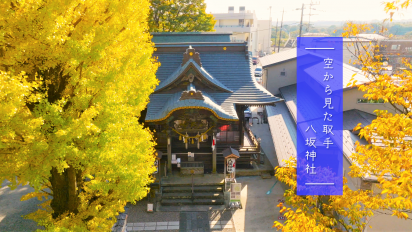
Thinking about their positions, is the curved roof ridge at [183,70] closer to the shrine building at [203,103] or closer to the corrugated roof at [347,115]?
the shrine building at [203,103]

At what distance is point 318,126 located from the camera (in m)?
17.8

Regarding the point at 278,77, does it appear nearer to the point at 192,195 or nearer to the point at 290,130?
the point at 290,130

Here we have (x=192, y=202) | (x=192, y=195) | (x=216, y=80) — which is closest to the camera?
(x=192, y=202)

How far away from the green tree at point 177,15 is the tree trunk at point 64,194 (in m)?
27.3

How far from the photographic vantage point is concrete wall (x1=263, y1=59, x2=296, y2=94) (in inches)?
1220

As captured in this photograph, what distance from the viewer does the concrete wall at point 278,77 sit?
3100 centimetres

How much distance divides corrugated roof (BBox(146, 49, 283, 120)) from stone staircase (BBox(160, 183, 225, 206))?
4553 millimetres

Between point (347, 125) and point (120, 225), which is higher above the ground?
point (347, 125)

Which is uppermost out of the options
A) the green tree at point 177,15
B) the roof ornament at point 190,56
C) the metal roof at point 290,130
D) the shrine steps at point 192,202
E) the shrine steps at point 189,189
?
the green tree at point 177,15

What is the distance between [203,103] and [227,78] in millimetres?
5162

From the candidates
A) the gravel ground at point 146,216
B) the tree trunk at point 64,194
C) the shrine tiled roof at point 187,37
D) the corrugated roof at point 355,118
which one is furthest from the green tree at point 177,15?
the tree trunk at point 64,194

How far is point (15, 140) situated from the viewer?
7578 mm

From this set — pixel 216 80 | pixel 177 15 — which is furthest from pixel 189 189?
pixel 177 15

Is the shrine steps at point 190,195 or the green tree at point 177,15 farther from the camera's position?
the green tree at point 177,15
